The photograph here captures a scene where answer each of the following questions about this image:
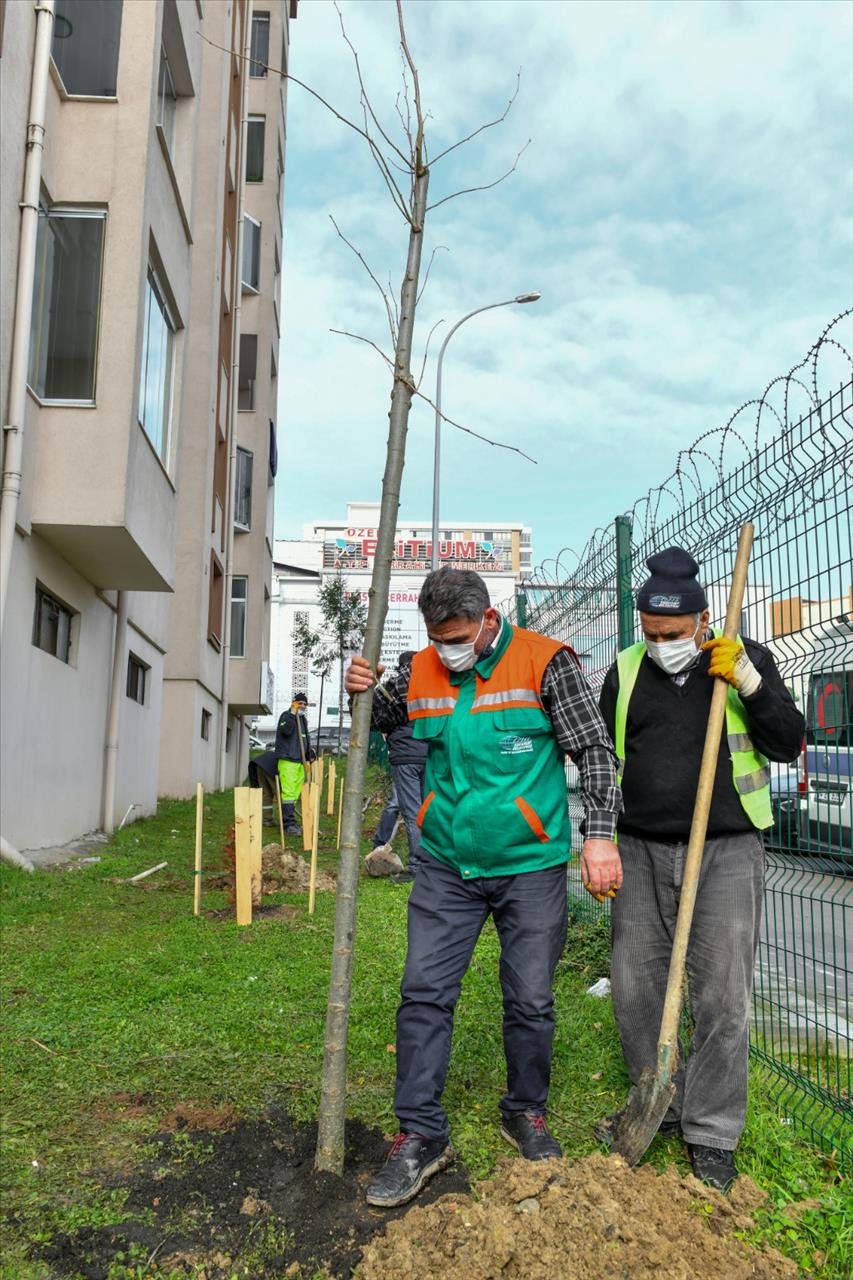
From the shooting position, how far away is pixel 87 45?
10.2 metres

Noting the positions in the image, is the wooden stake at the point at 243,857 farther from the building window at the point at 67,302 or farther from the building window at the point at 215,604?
the building window at the point at 215,604

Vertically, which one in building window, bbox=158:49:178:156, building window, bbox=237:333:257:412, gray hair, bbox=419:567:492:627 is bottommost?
gray hair, bbox=419:567:492:627

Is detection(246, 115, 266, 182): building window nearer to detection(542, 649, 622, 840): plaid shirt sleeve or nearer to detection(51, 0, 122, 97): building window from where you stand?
detection(51, 0, 122, 97): building window

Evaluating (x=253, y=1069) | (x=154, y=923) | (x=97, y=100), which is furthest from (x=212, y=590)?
(x=253, y=1069)

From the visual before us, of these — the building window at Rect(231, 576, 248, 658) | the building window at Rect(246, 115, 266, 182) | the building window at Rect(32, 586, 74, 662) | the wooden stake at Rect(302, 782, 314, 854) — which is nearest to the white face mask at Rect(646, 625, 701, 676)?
the building window at Rect(32, 586, 74, 662)

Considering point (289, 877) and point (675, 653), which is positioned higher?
point (675, 653)

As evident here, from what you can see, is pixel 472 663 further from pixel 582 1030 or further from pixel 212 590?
pixel 212 590

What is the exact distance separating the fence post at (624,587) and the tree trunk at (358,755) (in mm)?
2794

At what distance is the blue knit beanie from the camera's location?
3.52 meters

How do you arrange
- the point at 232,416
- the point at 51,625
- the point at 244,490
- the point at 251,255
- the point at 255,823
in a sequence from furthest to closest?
1. the point at 244,490
2. the point at 251,255
3. the point at 232,416
4. the point at 51,625
5. the point at 255,823

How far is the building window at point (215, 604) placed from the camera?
21.8 m

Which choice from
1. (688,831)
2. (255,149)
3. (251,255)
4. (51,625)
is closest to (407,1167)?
(688,831)

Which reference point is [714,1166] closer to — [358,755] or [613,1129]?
[613,1129]

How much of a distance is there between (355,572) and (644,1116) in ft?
355
